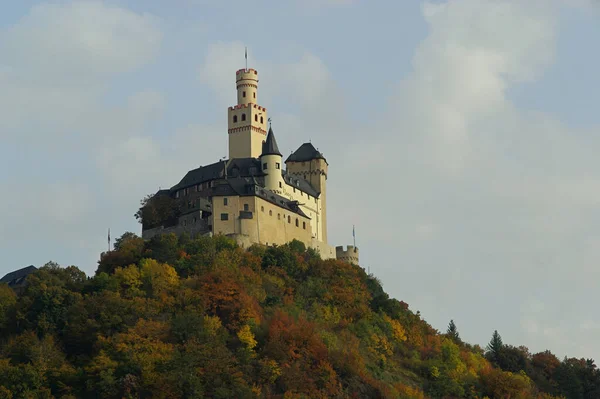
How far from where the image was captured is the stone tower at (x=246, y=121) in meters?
127

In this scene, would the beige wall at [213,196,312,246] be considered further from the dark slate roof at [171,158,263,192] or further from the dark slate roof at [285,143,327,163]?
the dark slate roof at [285,143,327,163]

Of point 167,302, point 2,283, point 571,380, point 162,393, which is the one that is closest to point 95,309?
point 167,302

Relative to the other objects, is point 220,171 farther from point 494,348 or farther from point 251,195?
point 494,348

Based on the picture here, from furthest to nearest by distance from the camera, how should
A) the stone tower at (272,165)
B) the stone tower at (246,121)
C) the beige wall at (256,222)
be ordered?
the stone tower at (246,121) → the stone tower at (272,165) → the beige wall at (256,222)

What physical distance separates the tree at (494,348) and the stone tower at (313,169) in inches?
805

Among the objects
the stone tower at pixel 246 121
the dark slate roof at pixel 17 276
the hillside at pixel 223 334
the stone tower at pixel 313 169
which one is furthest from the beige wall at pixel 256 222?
the dark slate roof at pixel 17 276

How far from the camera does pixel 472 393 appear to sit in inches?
4230

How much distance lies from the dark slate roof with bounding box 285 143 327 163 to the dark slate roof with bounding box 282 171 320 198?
94.6 inches

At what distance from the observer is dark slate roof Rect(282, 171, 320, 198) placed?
12546 centimetres

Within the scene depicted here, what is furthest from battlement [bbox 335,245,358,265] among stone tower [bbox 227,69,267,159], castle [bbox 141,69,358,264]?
stone tower [bbox 227,69,267,159]

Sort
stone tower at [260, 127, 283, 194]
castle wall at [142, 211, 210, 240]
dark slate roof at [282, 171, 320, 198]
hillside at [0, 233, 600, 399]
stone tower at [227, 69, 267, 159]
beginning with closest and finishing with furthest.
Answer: hillside at [0, 233, 600, 399] < castle wall at [142, 211, 210, 240] < stone tower at [260, 127, 283, 194] < dark slate roof at [282, 171, 320, 198] < stone tower at [227, 69, 267, 159]

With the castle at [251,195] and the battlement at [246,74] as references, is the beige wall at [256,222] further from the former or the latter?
the battlement at [246,74]

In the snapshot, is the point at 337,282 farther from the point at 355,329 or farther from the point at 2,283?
the point at 2,283

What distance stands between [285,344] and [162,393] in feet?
37.2
